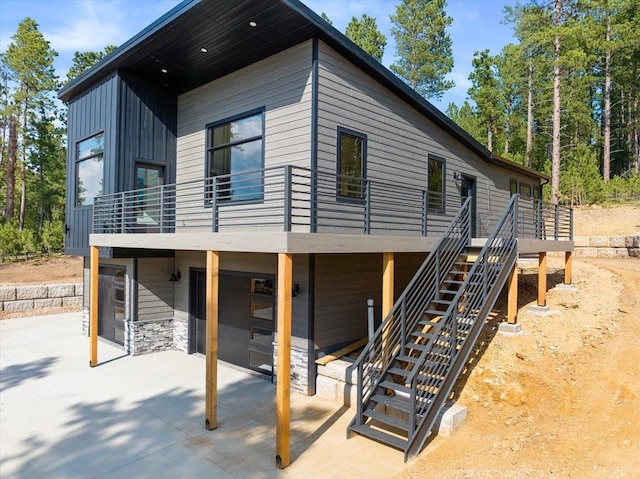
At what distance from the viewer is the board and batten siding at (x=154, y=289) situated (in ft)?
32.0

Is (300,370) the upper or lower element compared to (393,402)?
lower

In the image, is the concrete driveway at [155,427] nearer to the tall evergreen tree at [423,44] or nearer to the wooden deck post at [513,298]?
the wooden deck post at [513,298]

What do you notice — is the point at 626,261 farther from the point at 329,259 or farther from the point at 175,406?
the point at 175,406

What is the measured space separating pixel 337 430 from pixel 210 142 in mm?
6551

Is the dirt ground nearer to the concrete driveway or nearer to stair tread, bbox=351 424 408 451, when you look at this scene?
stair tread, bbox=351 424 408 451

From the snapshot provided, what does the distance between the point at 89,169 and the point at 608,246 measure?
1769 centimetres

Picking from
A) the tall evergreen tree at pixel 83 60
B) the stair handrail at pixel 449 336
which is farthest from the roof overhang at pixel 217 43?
the tall evergreen tree at pixel 83 60

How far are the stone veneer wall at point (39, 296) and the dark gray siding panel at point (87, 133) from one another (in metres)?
5.18

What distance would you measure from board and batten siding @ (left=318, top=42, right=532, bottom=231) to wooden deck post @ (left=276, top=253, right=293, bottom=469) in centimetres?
276

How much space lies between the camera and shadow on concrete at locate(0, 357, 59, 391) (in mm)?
7859

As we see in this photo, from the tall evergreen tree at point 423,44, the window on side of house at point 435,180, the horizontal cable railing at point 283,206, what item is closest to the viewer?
the horizontal cable railing at point 283,206

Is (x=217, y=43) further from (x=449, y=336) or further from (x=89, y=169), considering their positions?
(x=449, y=336)

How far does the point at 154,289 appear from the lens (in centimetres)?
998

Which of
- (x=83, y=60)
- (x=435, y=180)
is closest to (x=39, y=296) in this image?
(x=435, y=180)
